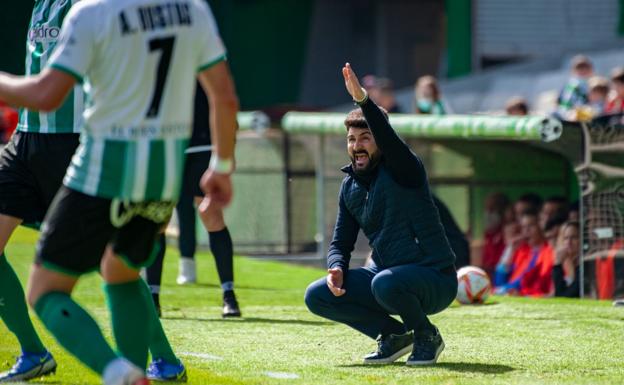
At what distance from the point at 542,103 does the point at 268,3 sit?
32.9 ft

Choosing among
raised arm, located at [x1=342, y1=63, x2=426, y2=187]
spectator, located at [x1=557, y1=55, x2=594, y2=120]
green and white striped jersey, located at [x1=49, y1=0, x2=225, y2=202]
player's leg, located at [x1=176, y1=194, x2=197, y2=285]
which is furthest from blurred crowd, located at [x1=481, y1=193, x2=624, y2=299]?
green and white striped jersey, located at [x1=49, y1=0, x2=225, y2=202]

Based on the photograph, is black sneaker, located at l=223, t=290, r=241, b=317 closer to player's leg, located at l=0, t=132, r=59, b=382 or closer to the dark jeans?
the dark jeans

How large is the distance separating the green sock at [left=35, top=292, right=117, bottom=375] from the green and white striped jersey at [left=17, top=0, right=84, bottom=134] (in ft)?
5.73

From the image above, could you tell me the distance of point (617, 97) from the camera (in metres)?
12.9

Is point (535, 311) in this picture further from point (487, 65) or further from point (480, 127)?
point (487, 65)

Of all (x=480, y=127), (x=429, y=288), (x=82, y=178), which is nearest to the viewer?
(x=82, y=178)

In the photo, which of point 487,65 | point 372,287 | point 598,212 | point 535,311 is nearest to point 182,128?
point 372,287

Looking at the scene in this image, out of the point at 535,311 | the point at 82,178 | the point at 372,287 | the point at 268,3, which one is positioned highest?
the point at 268,3

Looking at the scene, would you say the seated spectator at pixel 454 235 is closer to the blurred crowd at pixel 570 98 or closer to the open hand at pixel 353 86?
the blurred crowd at pixel 570 98

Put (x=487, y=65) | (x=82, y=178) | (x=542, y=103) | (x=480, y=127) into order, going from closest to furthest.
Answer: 1. (x=82, y=178)
2. (x=480, y=127)
3. (x=542, y=103)
4. (x=487, y=65)

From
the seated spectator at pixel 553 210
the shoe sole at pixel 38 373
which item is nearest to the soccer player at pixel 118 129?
the shoe sole at pixel 38 373

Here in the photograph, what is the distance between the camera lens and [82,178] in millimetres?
4883

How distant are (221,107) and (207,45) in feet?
0.78

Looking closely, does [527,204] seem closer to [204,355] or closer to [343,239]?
[343,239]
